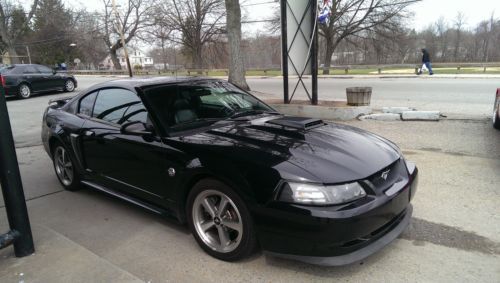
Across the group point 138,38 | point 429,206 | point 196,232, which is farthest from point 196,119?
point 138,38

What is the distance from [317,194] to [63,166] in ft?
12.6

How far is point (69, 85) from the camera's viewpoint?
787 inches

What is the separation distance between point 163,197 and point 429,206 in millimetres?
2787

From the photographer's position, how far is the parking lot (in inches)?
114

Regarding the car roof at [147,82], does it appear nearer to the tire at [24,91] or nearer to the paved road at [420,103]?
the paved road at [420,103]

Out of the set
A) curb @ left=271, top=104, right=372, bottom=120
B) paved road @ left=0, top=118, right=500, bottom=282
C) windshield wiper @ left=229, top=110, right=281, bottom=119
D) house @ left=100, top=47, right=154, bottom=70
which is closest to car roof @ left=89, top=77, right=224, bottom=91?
windshield wiper @ left=229, top=110, right=281, bottom=119

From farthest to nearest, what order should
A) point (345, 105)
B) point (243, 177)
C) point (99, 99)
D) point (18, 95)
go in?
point (18, 95) < point (345, 105) < point (99, 99) < point (243, 177)

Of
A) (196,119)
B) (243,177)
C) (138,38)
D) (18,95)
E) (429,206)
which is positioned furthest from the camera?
(138,38)

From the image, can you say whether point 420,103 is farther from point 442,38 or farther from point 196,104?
point 442,38

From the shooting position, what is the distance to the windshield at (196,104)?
3.67m

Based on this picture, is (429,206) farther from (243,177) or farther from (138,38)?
(138,38)

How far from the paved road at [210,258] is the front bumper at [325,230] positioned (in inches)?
10.5

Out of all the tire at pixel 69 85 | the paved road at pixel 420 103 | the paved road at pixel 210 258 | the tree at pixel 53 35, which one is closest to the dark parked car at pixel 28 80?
the tire at pixel 69 85

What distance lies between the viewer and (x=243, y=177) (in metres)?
2.81
